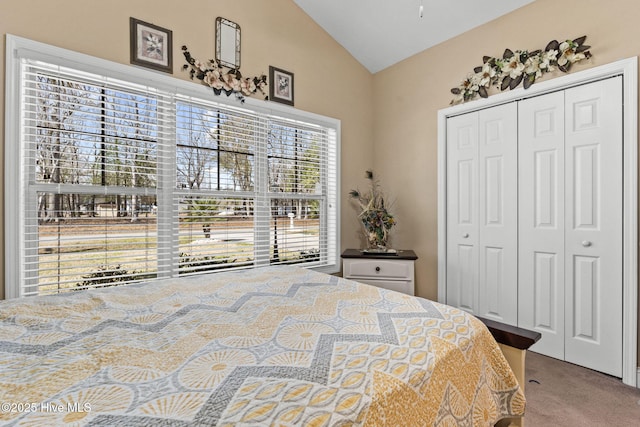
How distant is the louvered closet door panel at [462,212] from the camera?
2877 millimetres

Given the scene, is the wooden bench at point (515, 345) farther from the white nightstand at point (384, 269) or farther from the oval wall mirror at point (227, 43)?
the oval wall mirror at point (227, 43)

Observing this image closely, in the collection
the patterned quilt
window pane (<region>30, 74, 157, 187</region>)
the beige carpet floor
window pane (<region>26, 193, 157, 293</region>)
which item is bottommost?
the beige carpet floor

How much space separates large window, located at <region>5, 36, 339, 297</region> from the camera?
181cm

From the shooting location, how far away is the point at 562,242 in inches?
93.2

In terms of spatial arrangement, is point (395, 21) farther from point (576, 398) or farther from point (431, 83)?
point (576, 398)

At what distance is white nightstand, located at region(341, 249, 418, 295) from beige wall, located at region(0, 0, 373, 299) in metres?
0.43

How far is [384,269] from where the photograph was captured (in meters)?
2.97

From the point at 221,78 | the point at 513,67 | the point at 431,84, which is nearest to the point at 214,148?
the point at 221,78

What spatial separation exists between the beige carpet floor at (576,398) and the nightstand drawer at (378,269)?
1.10 meters

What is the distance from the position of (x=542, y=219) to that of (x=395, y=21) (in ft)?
6.78

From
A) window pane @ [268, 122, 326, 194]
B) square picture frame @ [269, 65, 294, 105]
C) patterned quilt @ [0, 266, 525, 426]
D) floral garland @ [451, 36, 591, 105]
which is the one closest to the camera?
patterned quilt @ [0, 266, 525, 426]

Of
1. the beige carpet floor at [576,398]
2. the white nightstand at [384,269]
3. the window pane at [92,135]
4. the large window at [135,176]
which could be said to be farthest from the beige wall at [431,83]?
the window pane at [92,135]

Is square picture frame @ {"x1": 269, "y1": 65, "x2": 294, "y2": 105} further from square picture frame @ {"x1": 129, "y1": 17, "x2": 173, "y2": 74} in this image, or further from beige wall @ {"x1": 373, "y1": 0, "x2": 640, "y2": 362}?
beige wall @ {"x1": 373, "y1": 0, "x2": 640, "y2": 362}

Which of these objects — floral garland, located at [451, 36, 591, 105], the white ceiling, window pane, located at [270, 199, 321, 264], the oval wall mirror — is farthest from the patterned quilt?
the white ceiling
